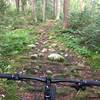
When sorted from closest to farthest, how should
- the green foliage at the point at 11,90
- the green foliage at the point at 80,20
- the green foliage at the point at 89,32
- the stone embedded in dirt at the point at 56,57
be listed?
the green foliage at the point at 11,90, the stone embedded in dirt at the point at 56,57, the green foliage at the point at 89,32, the green foliage at the point at 80,20

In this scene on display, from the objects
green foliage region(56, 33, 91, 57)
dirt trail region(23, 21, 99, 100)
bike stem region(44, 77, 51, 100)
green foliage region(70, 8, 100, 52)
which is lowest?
dirt trail region(23, 21, 99, 100)

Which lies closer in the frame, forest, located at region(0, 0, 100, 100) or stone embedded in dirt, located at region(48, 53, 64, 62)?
forest, located at region(0, 0, 100, 100)

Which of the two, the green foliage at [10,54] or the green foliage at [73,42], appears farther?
the green foliage at [73,42]

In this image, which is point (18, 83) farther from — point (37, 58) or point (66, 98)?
point (37, 58)

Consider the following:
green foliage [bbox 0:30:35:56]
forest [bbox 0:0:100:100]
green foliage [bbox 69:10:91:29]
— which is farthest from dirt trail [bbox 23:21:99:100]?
green foliage [bbox 69:10:91:29]

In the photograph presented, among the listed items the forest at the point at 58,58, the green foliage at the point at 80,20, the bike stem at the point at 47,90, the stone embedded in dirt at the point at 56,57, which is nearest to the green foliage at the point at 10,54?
the forest at the point at 58,58

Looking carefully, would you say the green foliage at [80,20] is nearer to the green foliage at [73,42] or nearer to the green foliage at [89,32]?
the green foliage at [89,32]

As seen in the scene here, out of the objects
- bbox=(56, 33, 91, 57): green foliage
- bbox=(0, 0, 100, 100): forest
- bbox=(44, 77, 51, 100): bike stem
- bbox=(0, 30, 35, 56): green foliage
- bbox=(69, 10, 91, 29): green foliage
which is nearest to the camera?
bbox=(44, 77, 51, 100): bike stem

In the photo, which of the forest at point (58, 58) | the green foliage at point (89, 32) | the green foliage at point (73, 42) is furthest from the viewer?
the green foliage at point (89, 32)

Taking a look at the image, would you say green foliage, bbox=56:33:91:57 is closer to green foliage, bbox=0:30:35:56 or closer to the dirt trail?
the dirt trail

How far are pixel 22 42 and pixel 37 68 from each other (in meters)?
4.04

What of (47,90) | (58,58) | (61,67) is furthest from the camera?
(58,58)

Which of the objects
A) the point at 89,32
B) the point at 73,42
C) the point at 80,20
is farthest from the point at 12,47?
the point at 80,20

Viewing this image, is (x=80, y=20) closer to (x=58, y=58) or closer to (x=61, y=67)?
(x=58, y=58)
